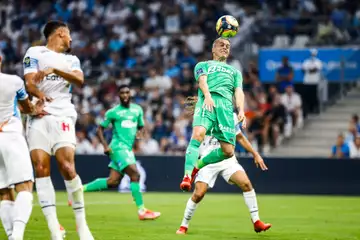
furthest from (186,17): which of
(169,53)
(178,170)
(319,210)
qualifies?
(319,210)

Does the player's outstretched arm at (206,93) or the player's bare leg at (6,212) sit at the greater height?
the player's outstretched arm at (206,93)

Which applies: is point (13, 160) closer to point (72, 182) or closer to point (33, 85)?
point (72, 182)

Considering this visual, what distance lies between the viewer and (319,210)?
19.2m

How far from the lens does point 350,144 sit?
25781 mm

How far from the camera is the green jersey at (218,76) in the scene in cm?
1316

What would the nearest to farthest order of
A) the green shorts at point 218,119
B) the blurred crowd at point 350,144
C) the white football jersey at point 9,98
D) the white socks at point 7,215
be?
Result: 1. the white football jersey at point 9,98
2. the white socks at point 7,215
3. the green shorts at point 218,119
4. the blurred crowd at point 350,144

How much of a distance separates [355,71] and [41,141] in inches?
740

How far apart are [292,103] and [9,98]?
60.4ft

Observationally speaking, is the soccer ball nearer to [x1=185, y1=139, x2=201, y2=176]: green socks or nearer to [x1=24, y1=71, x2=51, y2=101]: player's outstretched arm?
[x1=185, y1=139, x2=201, y2=176]: green socks

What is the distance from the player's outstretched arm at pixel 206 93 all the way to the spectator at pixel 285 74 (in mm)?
16029

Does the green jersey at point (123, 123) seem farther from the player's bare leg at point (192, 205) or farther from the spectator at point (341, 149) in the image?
the spectator at point (341, 149)

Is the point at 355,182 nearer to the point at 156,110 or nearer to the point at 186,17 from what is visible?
the point at 156,110

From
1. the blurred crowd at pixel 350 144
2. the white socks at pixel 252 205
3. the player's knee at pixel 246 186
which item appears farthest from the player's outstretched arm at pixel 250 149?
the blurred crowd at pixel 350 144

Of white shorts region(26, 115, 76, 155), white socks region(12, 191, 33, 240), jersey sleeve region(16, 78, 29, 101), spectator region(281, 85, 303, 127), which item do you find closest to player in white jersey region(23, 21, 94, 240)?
white shorts region(26, 115, 76, 155)
